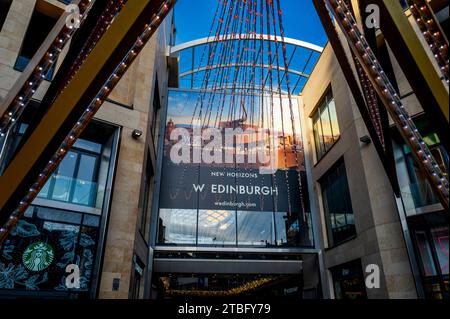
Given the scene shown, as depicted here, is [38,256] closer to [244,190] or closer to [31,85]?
[31,85]

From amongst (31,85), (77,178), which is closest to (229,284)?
(77,178)

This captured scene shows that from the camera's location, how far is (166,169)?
21.8 metres

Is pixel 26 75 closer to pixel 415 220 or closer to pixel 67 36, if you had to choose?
pixel 67 36

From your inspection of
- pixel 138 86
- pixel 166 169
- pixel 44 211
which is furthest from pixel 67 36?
pixel 166 169

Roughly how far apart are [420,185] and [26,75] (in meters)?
13.5

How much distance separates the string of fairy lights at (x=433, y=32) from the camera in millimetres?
4723

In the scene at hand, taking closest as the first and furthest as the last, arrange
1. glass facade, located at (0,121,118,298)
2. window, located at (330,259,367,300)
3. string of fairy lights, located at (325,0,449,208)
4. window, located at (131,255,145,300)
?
string of fairy lights, located at (325,0,449,208)
glass facade, located at (0,121,118,298)
window, located at (330,259,367,300)
window, located at (131,255,145,300)

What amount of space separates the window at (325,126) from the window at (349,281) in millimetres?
7249

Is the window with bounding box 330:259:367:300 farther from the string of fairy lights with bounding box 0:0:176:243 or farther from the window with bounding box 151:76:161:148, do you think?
the string of fairy lights with bounding box 0:0:176:243

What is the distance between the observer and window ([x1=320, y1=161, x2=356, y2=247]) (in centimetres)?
1769

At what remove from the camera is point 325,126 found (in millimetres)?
21406

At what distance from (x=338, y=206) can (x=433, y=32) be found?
15.6 m

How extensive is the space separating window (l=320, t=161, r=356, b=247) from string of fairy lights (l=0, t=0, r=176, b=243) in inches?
596

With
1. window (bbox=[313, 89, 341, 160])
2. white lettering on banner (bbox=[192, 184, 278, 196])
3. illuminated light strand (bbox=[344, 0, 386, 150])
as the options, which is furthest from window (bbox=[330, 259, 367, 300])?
illuminated light strand (bbox=[344, 0, 386, 150])
